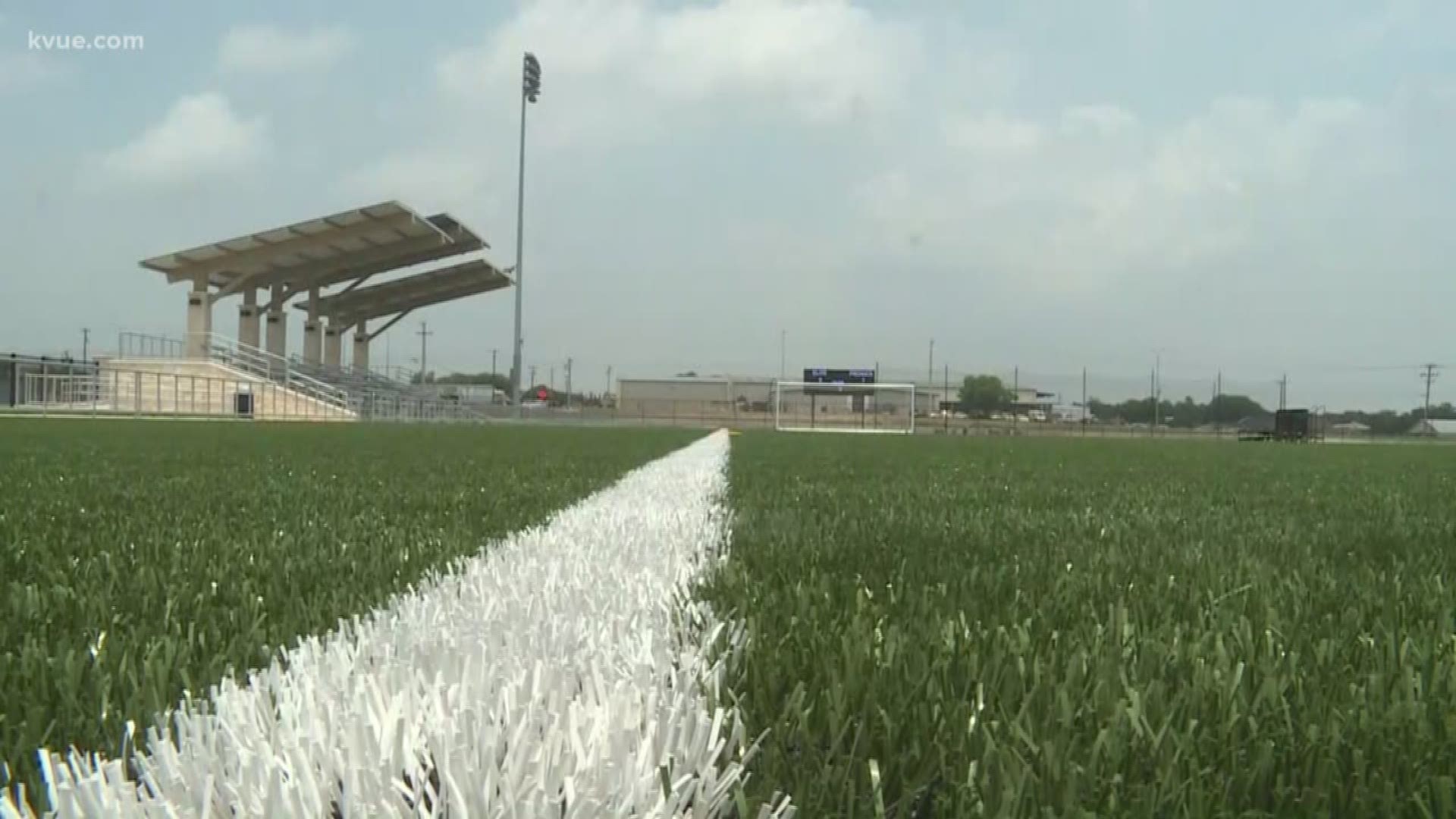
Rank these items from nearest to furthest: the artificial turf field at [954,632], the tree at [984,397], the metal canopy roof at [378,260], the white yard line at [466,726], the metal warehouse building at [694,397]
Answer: the white yard line at [466,726]
the artificial turf field at [954,632]
the metal canopy roof at [378,260]
the metal warehouse building at [694,397]
the tree at [984,397]

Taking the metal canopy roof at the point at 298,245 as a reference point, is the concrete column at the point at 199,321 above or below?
below

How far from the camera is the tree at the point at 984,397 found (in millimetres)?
60125

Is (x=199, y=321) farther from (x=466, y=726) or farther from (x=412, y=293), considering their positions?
(x=466, y=726)

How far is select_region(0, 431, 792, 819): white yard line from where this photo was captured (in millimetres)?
738

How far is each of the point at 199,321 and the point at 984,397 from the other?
45.0m

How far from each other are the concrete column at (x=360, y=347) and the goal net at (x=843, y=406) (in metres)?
16.3

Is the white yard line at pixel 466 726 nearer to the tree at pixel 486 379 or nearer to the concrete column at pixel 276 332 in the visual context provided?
the concrete column at pixel 276 332

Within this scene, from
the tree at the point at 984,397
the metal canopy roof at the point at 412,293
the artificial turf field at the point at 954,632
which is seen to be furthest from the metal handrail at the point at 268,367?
the tree at the point at 984,397

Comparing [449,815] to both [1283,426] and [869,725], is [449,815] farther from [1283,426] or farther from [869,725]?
[1283,426]

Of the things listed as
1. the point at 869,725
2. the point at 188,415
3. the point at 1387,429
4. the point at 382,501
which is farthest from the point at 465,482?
the point at 1387,429

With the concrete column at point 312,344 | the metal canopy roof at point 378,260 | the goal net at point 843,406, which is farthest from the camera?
the goal net at point 843,406

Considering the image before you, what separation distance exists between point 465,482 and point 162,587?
297cm

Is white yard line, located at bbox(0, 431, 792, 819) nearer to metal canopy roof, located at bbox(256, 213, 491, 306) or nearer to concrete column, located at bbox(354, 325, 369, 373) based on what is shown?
metal canopy roof, located at bbox(256, 213, 491, 306)

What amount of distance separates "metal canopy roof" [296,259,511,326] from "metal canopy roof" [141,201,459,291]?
5.19m
